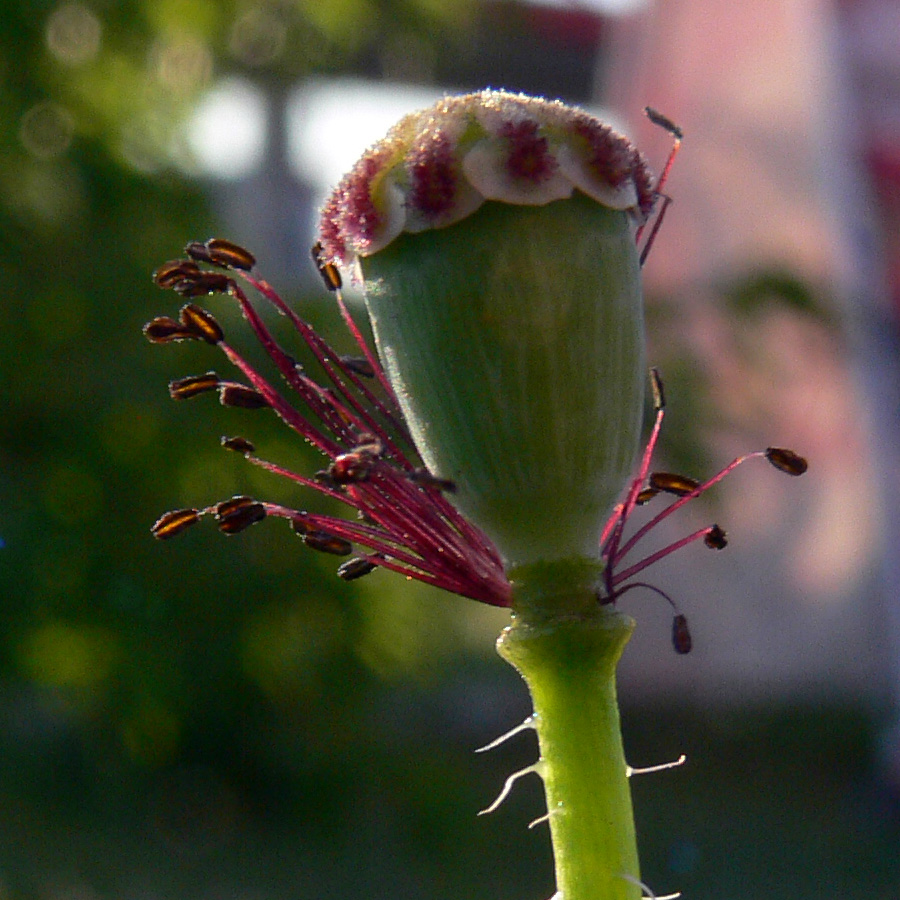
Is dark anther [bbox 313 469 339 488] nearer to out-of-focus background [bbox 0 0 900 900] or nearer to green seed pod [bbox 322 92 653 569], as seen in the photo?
green seed pod [bbox 322 92 653 569]

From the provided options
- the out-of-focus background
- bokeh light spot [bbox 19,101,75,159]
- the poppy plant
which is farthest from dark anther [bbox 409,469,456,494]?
bokeh light spot [bbox 19,101,75,159]

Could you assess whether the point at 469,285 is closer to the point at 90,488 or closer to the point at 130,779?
the point at 90,488

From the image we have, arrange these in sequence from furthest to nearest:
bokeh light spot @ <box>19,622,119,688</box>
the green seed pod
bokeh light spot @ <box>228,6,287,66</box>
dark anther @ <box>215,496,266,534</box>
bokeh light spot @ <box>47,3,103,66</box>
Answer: bokeh light spot @ <box>228,6,287,66</box> < bokeh light spot @ <box>47,3,103,66</box> < bokeh light spot @ <box>19,622,119,688</box> < dark anther @ <box>215,496,266,534</box> < the green seed pod

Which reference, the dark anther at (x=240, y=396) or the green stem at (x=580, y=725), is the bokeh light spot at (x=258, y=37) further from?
the green stem at (x=580, y=725)

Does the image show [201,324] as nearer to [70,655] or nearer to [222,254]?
[222,254]

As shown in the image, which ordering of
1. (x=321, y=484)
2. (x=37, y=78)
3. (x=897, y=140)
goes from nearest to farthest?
(x=321, y=484), (x=37, y=78), (x=897, y=140)

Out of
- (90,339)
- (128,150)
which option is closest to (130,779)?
(90,339)
